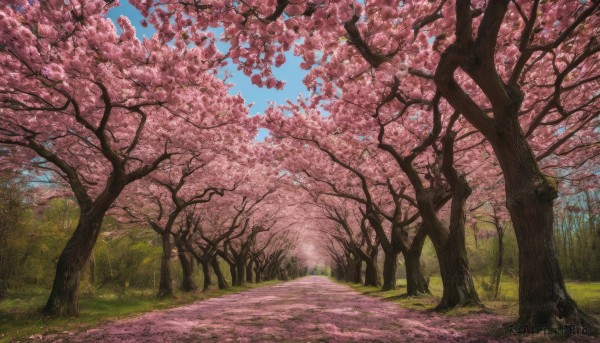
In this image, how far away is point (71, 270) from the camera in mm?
10930

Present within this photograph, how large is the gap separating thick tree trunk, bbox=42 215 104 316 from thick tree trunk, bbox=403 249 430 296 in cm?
1393

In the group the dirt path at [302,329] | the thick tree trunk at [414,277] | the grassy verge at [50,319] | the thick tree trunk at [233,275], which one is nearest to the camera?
the dirt path at [302,329]

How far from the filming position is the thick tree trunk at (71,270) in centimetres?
1054

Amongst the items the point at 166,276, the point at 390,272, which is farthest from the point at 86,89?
the point at 390,272

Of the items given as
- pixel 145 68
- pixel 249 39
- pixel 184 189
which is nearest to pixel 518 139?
pixel 249 39

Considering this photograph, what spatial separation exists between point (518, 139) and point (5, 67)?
1216cm

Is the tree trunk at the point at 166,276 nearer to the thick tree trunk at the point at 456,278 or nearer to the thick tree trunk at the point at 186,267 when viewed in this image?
the thick tree trunk at the point at 186,267

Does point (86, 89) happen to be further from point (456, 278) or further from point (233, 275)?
point (233, 275)

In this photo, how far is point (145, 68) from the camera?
938cm

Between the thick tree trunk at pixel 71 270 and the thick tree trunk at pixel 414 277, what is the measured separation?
548 inches

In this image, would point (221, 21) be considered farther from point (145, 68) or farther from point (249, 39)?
point (145, 68)

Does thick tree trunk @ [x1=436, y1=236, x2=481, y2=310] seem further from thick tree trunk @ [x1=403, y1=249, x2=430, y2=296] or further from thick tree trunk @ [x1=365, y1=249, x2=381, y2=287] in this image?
thick tree trunk @ [x1=365, y1=249, x2=381, y2=287]

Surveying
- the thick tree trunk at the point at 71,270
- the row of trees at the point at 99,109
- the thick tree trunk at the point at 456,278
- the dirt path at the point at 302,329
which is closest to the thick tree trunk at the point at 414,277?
the thick tree trunk at the point at 456,278

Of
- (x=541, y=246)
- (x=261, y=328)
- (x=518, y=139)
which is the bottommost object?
(x=261, y=328)
